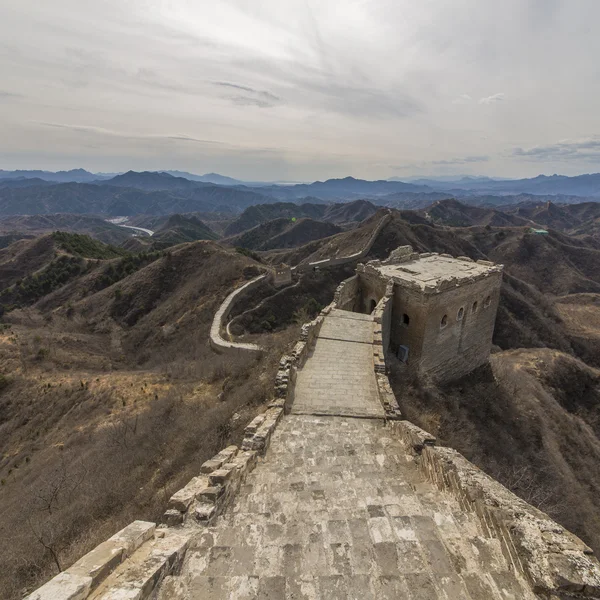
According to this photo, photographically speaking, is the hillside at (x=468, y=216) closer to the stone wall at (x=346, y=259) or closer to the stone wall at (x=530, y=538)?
the stone wall at (x=346, y=259)

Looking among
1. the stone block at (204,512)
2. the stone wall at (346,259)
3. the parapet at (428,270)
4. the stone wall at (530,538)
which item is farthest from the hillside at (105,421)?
the stone wall at (346,259)

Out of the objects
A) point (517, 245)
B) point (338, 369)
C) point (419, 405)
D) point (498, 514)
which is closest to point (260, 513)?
point (498, 514)

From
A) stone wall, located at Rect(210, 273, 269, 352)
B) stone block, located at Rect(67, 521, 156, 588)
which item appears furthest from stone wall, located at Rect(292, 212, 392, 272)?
stone block, located at Rect(67, 521, 156, 588)

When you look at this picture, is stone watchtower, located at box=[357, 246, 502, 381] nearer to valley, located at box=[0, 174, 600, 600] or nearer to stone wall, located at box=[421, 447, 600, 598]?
valley, located at box=[0, 174, 600, 600]

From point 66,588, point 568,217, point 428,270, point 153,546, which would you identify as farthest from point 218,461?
point 568,217

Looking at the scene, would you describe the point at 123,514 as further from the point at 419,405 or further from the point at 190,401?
the point at 419,405
